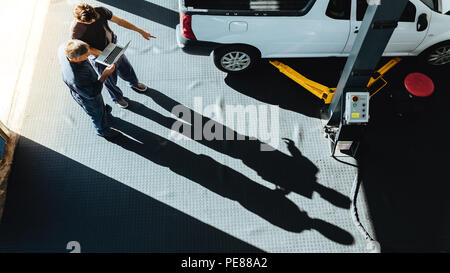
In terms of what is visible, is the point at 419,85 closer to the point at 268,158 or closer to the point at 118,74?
the point at 268,158

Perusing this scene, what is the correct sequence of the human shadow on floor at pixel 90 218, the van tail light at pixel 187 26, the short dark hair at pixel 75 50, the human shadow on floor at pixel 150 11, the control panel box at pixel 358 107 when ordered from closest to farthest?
the short dark hair at pixel 75 50 → the control panel box at pixel 358 107 → the human shadow on floor at pixel 90 218 → the van tail light at pixel 187 26 → the human shadow on floor at pixel 150 11

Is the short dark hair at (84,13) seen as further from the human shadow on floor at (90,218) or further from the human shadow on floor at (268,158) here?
the human shadow on floor at (90,218)

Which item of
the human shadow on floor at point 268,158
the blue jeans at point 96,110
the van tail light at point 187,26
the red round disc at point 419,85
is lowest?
the human shadow on floor at point 268,158

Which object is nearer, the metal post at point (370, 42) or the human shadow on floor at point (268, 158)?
the metal post at point (370, 42)

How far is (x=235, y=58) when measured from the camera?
15.1 feet

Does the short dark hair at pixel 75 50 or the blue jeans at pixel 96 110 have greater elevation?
the short dark hair at pixel 75 50

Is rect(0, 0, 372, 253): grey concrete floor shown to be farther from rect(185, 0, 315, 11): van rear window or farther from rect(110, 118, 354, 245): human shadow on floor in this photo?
rect(185, 0, 315, 11): van rear window

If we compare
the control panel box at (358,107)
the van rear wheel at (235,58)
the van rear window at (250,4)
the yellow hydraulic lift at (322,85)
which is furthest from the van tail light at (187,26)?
the control panel box at (358,107)

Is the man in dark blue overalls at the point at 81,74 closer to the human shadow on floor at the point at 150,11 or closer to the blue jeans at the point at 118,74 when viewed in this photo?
the blue jeans at the point at 118,74

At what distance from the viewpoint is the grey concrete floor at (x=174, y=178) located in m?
3.88

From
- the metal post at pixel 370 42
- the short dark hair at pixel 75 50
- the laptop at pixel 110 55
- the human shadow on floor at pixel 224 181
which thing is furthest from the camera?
the human shadow on floor at pixel 224 181

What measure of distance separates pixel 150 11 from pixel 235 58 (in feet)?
6.29

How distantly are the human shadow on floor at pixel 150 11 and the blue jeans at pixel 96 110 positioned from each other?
2.06m
